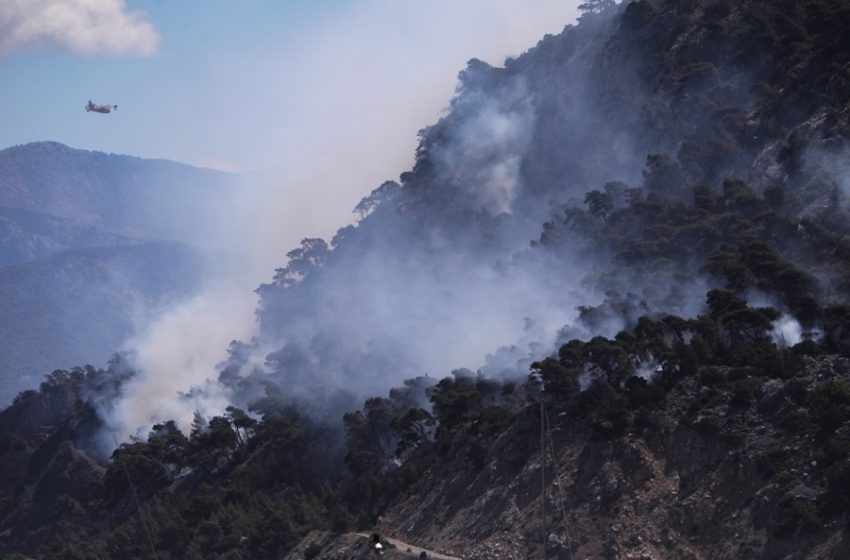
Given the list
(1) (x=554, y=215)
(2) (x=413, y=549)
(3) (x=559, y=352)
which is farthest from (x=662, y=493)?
(1) (x=554, y=215)

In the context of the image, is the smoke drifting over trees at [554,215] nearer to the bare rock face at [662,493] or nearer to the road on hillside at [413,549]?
the bare rock face at [662,493]

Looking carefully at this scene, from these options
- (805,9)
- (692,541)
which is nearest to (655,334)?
(692,541)

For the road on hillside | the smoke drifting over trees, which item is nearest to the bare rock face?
the road on hillside

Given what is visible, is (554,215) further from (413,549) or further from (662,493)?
(662,493)

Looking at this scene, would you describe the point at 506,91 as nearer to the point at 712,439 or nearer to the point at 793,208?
the point at 793,208

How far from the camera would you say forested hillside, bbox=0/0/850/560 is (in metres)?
68.4

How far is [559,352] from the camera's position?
8406 centimetres

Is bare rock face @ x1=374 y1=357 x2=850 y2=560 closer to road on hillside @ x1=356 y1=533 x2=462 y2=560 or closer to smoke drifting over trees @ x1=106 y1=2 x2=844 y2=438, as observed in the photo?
road on hillside @ x1=356 y1=533 x2=462 y2=560

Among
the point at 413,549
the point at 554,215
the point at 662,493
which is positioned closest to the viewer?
the point at 662,493

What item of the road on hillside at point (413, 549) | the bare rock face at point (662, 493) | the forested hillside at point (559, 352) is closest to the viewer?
the bare rock face at point (662, 493)

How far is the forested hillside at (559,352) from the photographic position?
6838 centimetres

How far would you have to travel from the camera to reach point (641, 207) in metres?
121

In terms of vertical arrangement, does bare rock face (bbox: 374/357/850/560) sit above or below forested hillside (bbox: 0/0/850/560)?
below

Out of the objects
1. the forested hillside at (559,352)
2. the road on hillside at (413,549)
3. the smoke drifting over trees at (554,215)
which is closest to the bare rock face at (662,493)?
the forested hillside at (559,352)
